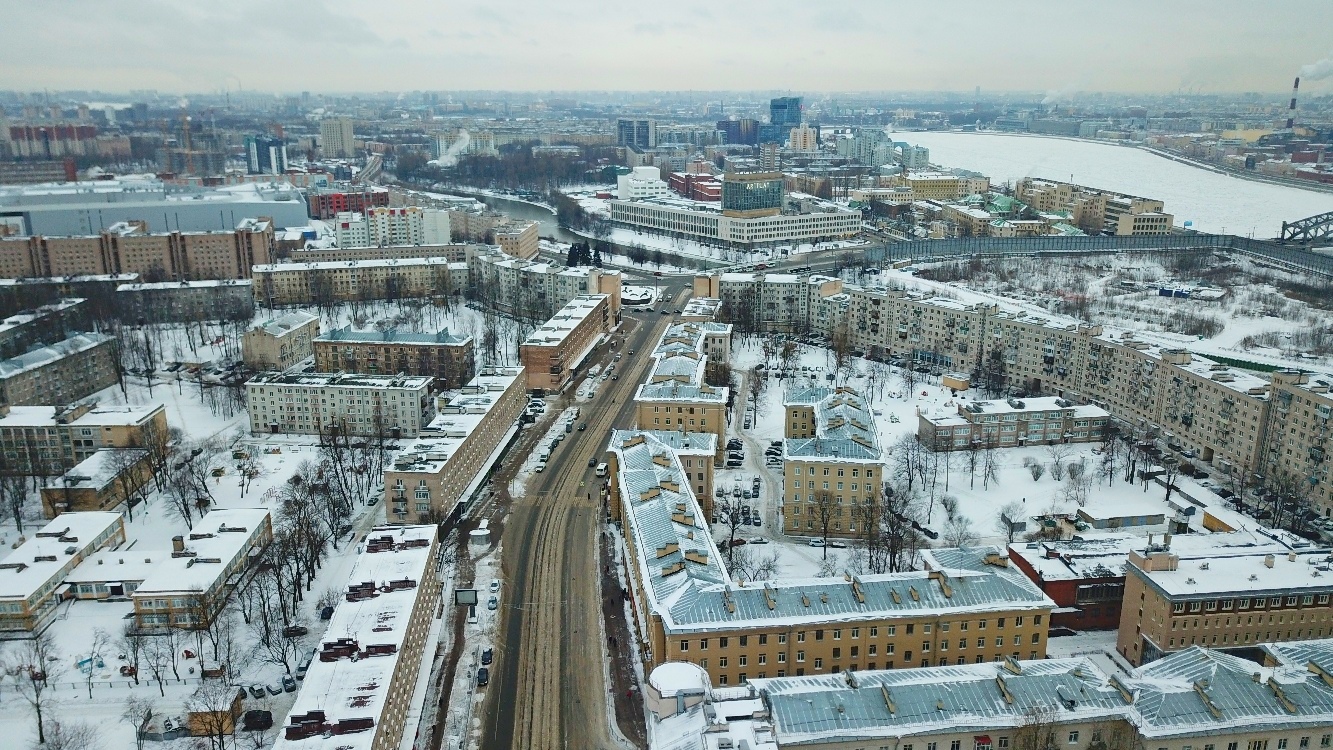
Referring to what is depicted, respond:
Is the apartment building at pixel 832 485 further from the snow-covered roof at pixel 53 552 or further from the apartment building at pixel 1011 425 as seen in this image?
the snow-covered roof at pixel 53 552

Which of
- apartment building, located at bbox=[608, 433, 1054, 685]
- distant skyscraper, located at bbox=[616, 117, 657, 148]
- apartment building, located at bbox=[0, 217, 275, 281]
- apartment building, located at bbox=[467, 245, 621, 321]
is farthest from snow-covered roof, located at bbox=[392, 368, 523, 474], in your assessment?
distant skyscraper, located at bbox=[616, 117, 657, 148]

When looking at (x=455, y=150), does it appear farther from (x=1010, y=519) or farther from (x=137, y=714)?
(x=137, y=714)

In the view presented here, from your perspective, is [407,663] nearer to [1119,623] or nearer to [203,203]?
[1119,623]

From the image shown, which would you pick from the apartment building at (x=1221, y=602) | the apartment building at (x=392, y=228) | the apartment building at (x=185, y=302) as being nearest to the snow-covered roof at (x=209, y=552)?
the apartment building at (x=1221, y=602)

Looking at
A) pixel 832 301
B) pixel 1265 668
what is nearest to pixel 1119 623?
pixel 1265 668

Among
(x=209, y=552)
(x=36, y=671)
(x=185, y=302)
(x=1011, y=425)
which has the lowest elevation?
(x=36, y=671)

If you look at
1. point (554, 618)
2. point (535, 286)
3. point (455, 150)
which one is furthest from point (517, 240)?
point (455, 150)
